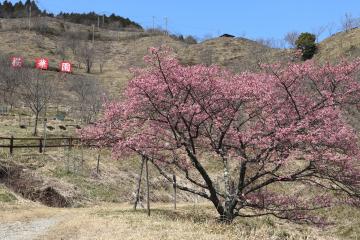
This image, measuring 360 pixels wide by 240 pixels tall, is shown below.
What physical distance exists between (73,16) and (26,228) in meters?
137

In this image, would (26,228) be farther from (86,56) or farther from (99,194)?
(86,56)

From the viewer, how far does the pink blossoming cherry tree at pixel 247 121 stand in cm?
1533

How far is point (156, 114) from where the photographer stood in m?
16.8

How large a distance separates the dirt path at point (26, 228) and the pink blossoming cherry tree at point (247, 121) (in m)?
3.23

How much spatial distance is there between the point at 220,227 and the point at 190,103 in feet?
15.9

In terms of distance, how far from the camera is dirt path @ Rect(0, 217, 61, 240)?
12.9 metres

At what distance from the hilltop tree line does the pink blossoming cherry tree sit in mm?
118085

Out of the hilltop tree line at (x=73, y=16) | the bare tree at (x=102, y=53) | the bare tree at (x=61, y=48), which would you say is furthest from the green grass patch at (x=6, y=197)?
the hilltop tree line at (x=73, y=16)

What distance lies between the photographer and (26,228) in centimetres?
1448

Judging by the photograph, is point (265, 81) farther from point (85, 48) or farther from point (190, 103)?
point (85, 48)

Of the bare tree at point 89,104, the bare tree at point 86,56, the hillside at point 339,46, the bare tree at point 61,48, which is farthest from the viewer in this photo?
the bare tree at point 61,48

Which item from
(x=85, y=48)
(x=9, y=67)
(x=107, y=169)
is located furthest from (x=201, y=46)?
(x=107, y=169)

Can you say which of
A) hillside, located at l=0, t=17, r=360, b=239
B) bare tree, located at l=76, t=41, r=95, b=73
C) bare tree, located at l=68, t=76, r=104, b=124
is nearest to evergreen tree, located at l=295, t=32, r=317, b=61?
hillside, located at l=0, t=17, r=360, b=239

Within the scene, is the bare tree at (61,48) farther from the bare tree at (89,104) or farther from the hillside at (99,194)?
the bare tree at (89,104)
